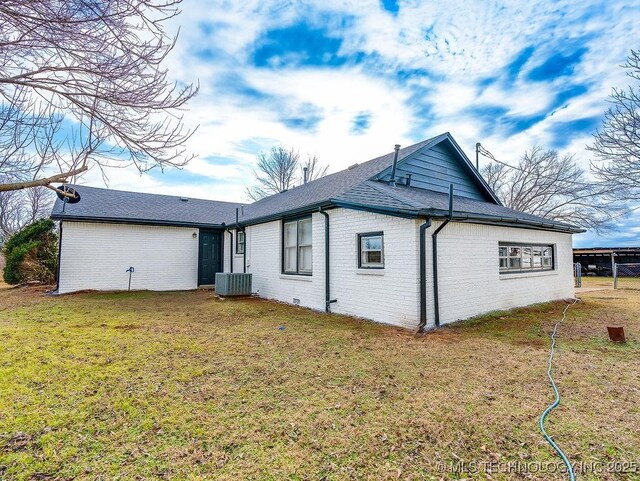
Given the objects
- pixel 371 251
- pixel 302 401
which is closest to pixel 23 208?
pixel 371 251

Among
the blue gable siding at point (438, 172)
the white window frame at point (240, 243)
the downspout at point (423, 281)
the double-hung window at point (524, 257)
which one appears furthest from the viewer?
the white window frame at point (240, 243)

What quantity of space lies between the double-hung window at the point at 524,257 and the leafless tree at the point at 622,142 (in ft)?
26.9

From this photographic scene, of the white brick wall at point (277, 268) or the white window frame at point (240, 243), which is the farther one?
the white window frame at point (240, 243)

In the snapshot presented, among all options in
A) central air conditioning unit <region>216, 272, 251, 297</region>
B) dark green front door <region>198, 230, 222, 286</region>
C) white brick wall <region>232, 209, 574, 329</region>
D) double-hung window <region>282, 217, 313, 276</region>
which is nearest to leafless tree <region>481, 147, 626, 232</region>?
white brick wall <region>232, 209, 574, 329</region>

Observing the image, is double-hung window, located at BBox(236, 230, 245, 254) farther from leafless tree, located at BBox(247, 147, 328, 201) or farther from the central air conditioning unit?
leafless tree, located at BBox(247, 147, 328, 201)

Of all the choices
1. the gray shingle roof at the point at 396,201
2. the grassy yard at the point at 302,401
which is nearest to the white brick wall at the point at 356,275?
the gray shingle roof at the point at 396,201

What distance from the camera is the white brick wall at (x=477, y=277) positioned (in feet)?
22.2

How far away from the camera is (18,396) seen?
11.1 ft

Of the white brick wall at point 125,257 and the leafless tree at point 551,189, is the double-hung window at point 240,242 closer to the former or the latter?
the white brick wall at point 125,257

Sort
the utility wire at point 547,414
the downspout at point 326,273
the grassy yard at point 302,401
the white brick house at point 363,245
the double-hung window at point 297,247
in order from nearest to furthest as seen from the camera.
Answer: the utility wire at point 547,414 → the grassy yard at point 302,401 → the white brick house at point 363,245 → the downspout at point 326,273 → the double-hung window at point 297,247

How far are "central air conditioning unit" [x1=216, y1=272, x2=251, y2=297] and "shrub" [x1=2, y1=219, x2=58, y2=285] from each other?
304 inches

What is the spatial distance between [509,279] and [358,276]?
419 cm

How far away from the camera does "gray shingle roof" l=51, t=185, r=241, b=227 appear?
475 inches

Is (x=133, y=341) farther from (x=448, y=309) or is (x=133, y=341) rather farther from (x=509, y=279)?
(x=509, y=279)
